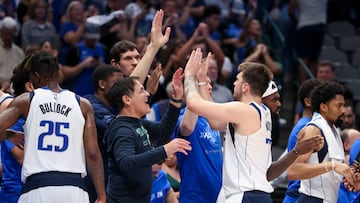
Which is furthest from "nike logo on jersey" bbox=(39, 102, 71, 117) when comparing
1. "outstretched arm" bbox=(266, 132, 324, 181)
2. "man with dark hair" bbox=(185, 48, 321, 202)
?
"outstretched arm" bbox=(266, 132, 324, 181)

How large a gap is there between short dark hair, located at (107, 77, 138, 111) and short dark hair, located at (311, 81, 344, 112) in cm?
→ 183

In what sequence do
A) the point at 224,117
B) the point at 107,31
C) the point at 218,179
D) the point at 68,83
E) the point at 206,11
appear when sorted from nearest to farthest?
the point at 224,117, the point at 218,179, the point at 68,83, the point at 107,31, the point at 206,11

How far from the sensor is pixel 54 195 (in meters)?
7.00

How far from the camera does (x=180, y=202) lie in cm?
806

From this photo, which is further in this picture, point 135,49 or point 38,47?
point 38,47

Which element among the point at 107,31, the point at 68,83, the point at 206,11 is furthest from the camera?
the point at 206,11

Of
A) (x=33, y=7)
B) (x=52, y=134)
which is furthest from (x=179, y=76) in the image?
(x=33, y=7)

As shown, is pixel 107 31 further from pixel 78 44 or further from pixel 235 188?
pixel 235 188

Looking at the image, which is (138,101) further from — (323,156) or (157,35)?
(323,156)

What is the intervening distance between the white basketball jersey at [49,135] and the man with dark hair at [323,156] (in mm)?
2078

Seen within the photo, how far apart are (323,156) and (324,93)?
0.60 metres

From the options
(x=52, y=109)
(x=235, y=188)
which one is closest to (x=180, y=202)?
(x=235, y=188)

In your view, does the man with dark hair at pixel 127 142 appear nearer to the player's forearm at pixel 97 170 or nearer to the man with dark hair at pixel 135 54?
the player's forearm at pixel 97 170

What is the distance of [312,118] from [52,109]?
8.38ft
